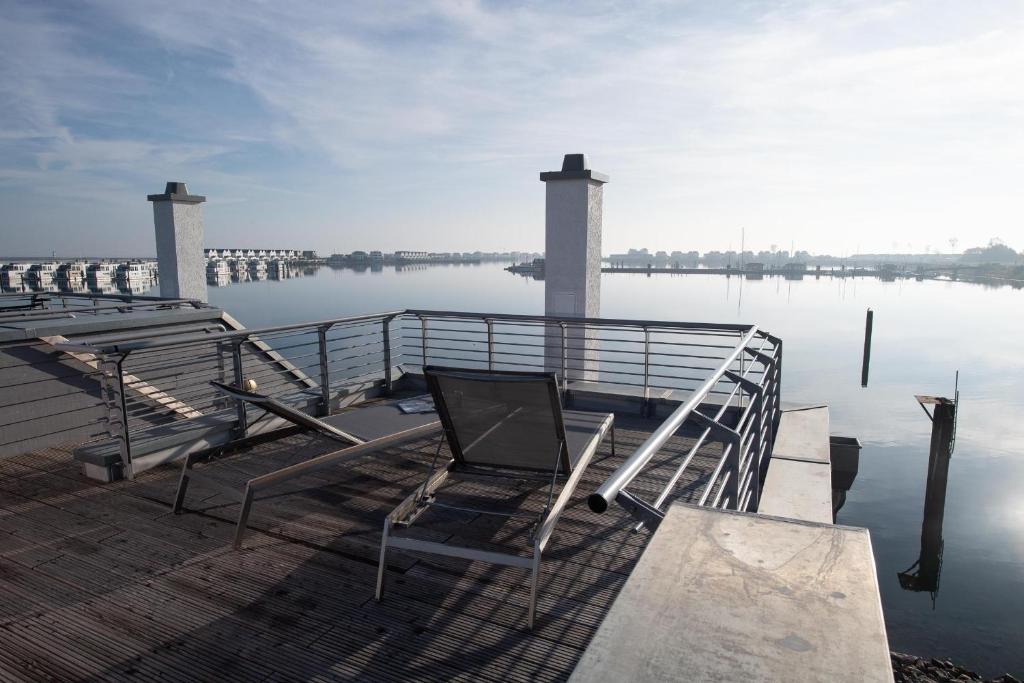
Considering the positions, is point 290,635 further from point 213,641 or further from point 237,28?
point 237,28

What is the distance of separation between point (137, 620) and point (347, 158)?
1047 inches

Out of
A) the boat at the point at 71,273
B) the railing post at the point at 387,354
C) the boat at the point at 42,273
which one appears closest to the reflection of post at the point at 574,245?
the railing post at the point at 387,354

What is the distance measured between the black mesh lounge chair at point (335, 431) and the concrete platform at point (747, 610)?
84.8 inches

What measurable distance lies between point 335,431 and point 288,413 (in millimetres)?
282

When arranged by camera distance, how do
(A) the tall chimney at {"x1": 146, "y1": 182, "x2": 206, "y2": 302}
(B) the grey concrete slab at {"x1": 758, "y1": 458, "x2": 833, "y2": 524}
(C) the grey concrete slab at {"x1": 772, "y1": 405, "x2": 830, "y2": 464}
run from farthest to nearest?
(A) the tall chimney at {"x1": 146, "y1": 182, "x2": 206, "y2": 302} → (C) the grey concrete slab at {"x1": 772, "y1": 405, "x2": 830, "y2": 464} → (B) the grey concrete slab at {"x1": 758, "y1": 458, "x2": 833, "y2": 524}

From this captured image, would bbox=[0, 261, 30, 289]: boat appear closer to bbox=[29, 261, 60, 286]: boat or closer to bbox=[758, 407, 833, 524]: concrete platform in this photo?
bbox=[29, 261, 60, 286]: boat

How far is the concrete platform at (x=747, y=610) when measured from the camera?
81 centimetres

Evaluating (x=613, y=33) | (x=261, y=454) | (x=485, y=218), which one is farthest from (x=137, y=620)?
(x=485, y=218)

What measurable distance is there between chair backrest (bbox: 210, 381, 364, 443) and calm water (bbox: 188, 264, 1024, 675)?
9.12m

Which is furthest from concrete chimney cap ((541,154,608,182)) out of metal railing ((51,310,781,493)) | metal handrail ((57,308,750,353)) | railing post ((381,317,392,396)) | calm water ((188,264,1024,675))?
calm water ((188,264,1024,675))

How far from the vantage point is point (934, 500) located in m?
12.0

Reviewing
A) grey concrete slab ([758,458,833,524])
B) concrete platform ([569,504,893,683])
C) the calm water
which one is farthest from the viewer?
the calm water

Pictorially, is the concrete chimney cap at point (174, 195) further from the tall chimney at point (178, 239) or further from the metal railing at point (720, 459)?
the metal railing at point (720, 459)

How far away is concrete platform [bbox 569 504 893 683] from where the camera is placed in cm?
81
